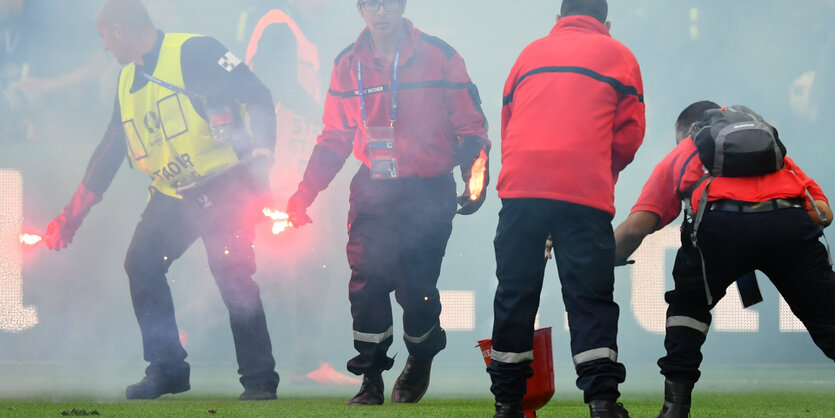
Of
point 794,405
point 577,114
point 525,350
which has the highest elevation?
point 577,114

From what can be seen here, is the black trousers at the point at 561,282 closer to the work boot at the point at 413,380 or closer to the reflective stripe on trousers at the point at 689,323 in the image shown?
the reflective stripe on trousers at the point at 689,323

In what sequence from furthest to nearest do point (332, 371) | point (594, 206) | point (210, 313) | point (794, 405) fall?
point (332, 371), point (210, 313), point (794, 405), point (594, 206)

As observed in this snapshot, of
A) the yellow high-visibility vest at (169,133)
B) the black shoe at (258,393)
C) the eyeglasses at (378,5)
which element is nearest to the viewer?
→ the eyeglasses at (378,5)

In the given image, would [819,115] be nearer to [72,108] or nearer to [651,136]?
[651,136]

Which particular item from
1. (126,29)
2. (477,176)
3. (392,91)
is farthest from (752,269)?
(126,29)

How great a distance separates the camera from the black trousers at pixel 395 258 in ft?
14.2

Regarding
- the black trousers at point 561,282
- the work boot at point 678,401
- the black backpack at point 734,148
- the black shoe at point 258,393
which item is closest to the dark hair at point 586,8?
the black backpack at point 734,148

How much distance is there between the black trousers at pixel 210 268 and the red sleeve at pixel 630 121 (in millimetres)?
2448

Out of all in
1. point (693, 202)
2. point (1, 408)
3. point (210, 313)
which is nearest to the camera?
point (693, 202)

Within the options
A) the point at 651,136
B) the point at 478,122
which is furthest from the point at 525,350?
the point at 651,136

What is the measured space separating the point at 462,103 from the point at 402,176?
507mm

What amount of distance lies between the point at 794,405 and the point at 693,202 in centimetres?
179

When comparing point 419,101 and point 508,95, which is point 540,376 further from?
point 419,101

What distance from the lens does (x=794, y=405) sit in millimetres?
4512
